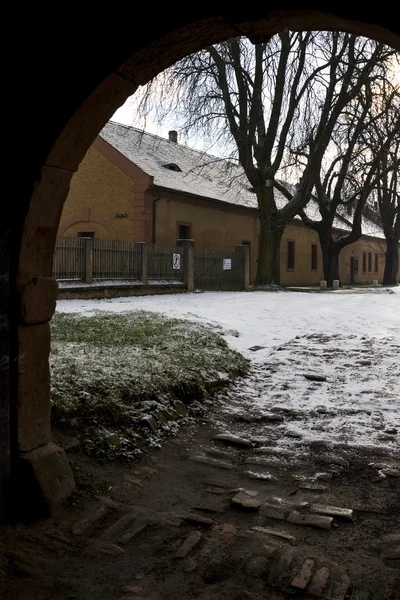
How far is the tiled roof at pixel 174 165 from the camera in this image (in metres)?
24.1

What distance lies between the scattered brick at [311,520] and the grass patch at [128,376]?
1.47 metres

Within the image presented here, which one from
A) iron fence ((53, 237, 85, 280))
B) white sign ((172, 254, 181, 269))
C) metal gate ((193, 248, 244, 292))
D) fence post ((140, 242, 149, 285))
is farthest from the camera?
metal gate ((193, 248, 244, 292))

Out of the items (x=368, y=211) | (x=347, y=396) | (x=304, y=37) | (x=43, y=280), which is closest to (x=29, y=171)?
(x=43, y=280)

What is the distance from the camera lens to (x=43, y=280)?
3.70 m

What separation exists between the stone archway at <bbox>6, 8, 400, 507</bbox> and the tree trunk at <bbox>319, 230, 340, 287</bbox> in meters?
26.0

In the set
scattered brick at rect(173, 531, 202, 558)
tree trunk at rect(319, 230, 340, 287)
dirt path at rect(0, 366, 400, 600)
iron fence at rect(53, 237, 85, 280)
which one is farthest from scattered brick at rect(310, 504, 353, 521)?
tree trunk at rect(319, 230, 340, 287)

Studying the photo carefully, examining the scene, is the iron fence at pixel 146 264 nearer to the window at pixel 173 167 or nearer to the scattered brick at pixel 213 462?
the window at pixel 173 167

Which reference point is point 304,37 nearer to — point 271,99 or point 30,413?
point 271,99

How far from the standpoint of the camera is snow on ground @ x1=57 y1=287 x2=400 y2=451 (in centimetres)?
541

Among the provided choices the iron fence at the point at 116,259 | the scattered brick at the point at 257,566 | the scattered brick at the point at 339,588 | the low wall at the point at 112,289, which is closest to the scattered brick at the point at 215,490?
the scattered brick at the point at 257,566

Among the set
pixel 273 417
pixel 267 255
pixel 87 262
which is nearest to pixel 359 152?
pixel 267 255

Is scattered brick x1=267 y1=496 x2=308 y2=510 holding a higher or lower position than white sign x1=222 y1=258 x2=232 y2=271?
lower

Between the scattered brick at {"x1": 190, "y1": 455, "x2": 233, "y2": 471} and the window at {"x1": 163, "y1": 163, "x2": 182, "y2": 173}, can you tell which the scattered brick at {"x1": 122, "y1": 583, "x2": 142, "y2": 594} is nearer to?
the scattered brick at {"x1": 190, "y1": 455, "x2": 233, "y2": 471}

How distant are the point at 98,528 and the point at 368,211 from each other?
34.6 metres
